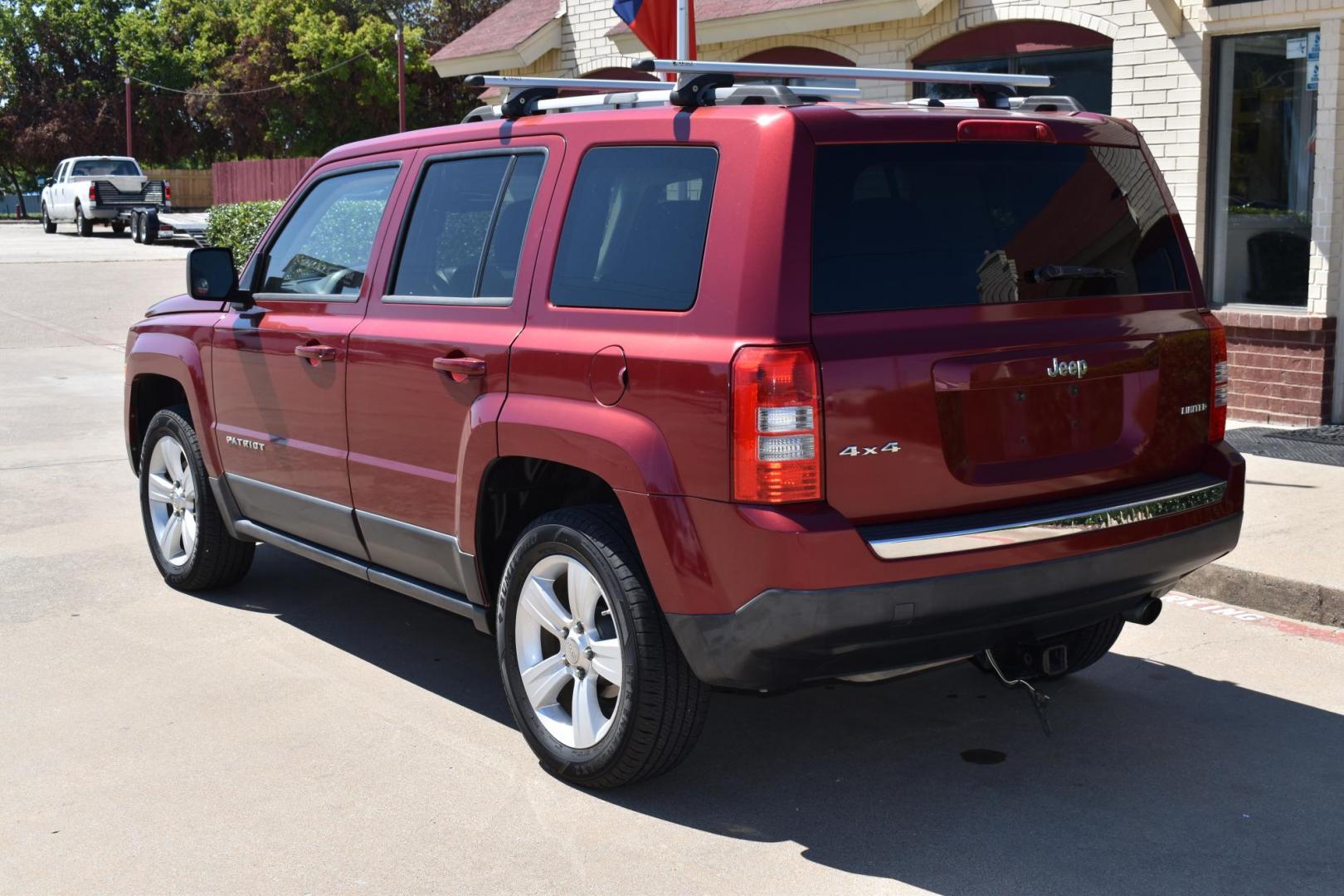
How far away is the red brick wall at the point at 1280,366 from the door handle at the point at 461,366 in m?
7.33

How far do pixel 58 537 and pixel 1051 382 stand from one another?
580cm

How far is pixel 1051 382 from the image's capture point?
427 centimetres

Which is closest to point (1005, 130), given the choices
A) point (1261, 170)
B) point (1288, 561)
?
point (1288, 561)

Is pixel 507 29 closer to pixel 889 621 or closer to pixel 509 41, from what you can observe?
pixel 509 41

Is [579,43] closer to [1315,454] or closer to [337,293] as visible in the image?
[1315,454]

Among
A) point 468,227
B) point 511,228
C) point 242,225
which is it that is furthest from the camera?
point 242,225

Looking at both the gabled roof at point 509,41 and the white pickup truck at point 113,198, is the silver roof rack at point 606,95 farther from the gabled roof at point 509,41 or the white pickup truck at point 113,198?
the white pickup truck at point 113,198

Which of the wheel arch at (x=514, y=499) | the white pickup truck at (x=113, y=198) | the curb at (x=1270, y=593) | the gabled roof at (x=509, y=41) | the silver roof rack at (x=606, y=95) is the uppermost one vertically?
the gabled roof at (x=509, y=41)

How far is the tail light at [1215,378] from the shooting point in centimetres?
475

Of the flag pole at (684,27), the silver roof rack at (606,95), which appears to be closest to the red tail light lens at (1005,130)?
the silver roof rack at (606,95)

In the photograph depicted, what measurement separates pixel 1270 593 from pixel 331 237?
421 centimetres

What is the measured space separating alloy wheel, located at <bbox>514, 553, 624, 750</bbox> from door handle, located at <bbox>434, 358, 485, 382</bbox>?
2.14ft

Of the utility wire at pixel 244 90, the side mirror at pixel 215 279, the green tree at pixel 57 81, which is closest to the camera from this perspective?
the side mirror at pixel 215 279

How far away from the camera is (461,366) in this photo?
4848 millimetres
